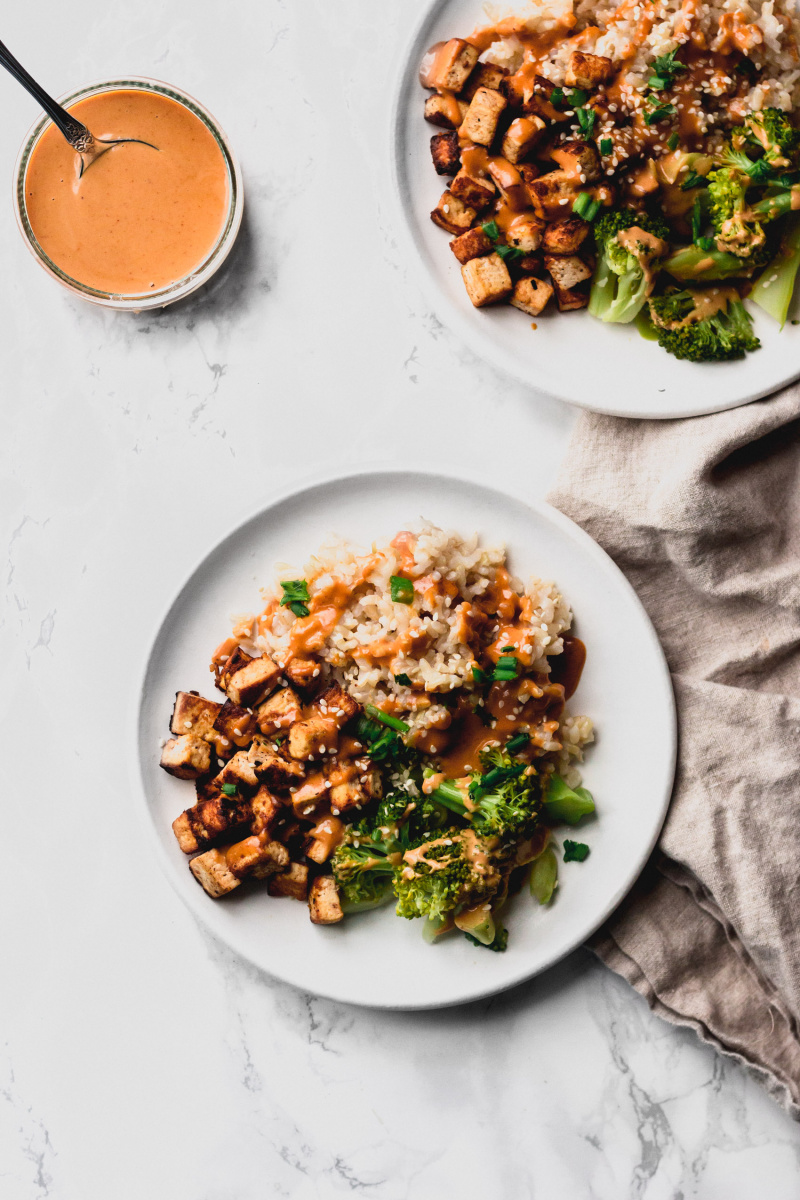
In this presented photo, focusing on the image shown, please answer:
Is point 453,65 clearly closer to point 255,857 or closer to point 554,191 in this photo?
point 554,191

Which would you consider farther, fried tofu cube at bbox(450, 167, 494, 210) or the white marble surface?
the white marble surface

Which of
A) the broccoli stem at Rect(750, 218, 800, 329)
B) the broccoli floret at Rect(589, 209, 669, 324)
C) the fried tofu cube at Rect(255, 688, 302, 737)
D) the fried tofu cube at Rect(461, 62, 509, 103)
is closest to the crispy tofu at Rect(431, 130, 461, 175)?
the fried tofu cube at Rect(461, 62, 509, 103)

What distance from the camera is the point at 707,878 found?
283cm

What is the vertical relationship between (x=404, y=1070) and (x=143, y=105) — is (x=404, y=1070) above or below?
below

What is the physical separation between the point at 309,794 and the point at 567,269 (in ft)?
6.01

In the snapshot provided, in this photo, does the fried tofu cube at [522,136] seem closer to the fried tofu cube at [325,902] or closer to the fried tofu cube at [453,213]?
the fried tofu cube at [453,213]

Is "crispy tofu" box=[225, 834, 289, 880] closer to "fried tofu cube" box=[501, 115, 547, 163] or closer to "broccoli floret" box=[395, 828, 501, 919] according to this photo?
"broccoli floret" box=[395, 828, 501, 919]

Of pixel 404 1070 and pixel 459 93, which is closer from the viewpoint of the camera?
pixel 459 93

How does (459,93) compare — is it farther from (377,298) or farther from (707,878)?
(707,878)

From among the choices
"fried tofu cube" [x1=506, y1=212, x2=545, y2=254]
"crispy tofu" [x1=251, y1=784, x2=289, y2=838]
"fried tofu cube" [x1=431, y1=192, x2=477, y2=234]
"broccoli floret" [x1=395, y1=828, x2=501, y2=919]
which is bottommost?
"broccoli floret" [x1=395, y1=828, x2=501, y2=919]

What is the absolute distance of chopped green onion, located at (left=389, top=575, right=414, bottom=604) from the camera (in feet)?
9.00

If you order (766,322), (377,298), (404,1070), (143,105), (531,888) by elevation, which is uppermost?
(143,105)

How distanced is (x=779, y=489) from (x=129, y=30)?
2846mm

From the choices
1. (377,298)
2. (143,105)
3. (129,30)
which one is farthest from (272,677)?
(129,30)
